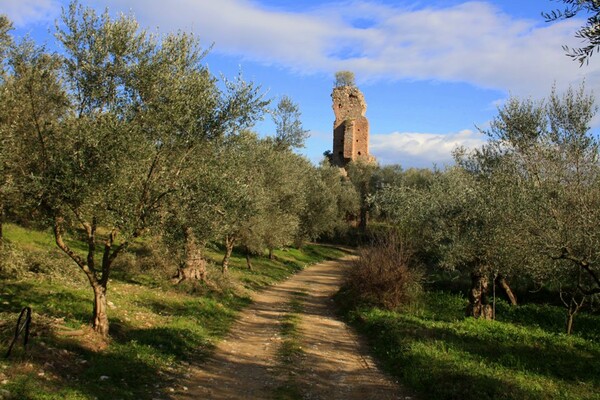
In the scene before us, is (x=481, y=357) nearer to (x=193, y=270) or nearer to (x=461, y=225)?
(x=461, y=225)

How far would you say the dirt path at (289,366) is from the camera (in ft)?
35.5

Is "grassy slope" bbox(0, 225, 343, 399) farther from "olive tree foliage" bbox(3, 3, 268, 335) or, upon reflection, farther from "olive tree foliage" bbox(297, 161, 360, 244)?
"olive tree foliage" bbox(297, 161, 360, 244)

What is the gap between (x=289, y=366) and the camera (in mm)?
13008

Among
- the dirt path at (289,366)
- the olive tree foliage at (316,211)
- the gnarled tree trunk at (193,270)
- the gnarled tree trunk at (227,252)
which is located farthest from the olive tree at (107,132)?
the olive tree foliage at (316,211)

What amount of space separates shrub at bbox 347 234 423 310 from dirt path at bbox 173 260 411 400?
2557 mm

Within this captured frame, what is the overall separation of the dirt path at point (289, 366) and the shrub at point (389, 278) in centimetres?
256

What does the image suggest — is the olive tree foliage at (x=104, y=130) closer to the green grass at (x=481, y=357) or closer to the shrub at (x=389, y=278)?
the green grass at (x=481, y=357)

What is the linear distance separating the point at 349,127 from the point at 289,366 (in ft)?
240

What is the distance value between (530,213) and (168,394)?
39.1 feet

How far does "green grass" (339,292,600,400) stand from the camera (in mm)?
10852

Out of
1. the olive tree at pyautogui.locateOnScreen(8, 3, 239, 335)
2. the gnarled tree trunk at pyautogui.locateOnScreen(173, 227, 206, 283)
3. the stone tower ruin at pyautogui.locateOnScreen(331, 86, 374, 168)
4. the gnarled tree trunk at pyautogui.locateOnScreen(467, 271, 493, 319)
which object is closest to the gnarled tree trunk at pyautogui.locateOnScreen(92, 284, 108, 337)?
the olive tree at pyautogui.locateOnScreen(8, 3, 239, 335)

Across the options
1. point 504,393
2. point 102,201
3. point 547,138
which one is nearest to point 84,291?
point 102,201

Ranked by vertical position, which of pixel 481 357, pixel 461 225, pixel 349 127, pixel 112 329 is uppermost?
pixel 349 127

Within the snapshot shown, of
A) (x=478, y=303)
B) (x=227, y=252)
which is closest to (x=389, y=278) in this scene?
(x=478, y=303)
